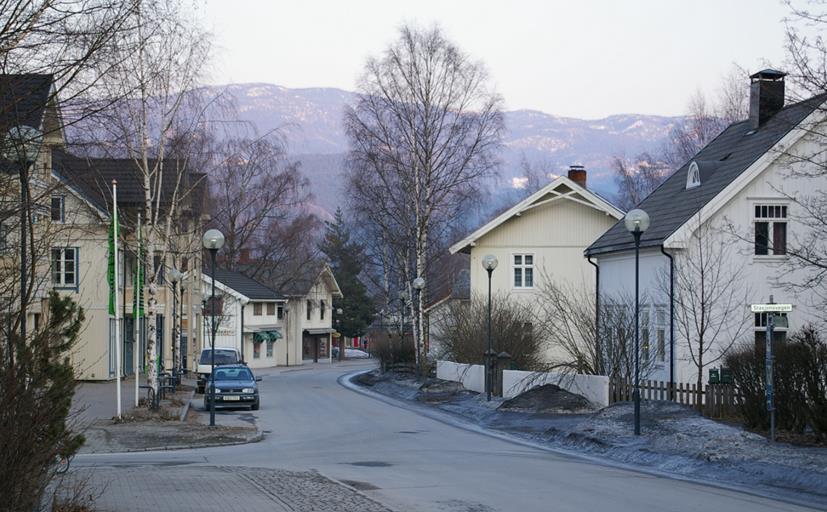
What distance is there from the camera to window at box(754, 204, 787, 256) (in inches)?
1356

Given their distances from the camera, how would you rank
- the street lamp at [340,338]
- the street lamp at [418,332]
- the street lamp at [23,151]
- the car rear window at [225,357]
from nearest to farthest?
the street lamp at [23,151] → the street lamp at [418,332] → the car rear window at [225,357] → the street lamp at [340,338]

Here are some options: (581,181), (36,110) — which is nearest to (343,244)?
(581,181)

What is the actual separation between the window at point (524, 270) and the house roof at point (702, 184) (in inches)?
397

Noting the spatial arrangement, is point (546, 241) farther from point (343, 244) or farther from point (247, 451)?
point (343, 244)

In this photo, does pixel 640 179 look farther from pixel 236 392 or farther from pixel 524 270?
pixel 236 392

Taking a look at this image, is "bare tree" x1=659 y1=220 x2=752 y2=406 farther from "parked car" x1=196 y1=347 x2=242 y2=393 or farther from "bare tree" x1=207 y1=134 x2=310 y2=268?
"bare tree" x1=207 y1=134 x2=310 y2=268

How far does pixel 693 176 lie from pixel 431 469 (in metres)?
22.1

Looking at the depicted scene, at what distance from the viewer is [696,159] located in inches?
1543

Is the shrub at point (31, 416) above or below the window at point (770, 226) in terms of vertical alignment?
below

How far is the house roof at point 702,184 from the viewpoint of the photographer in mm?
34156

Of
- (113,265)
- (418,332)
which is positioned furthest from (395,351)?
(113,265)

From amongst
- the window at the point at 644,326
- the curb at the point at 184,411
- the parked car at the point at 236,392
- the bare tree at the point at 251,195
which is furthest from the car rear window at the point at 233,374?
the bare tree at the point at 251,195

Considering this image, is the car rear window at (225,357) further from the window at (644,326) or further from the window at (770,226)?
the window at (770,226)

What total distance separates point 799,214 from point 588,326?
8.46 m
